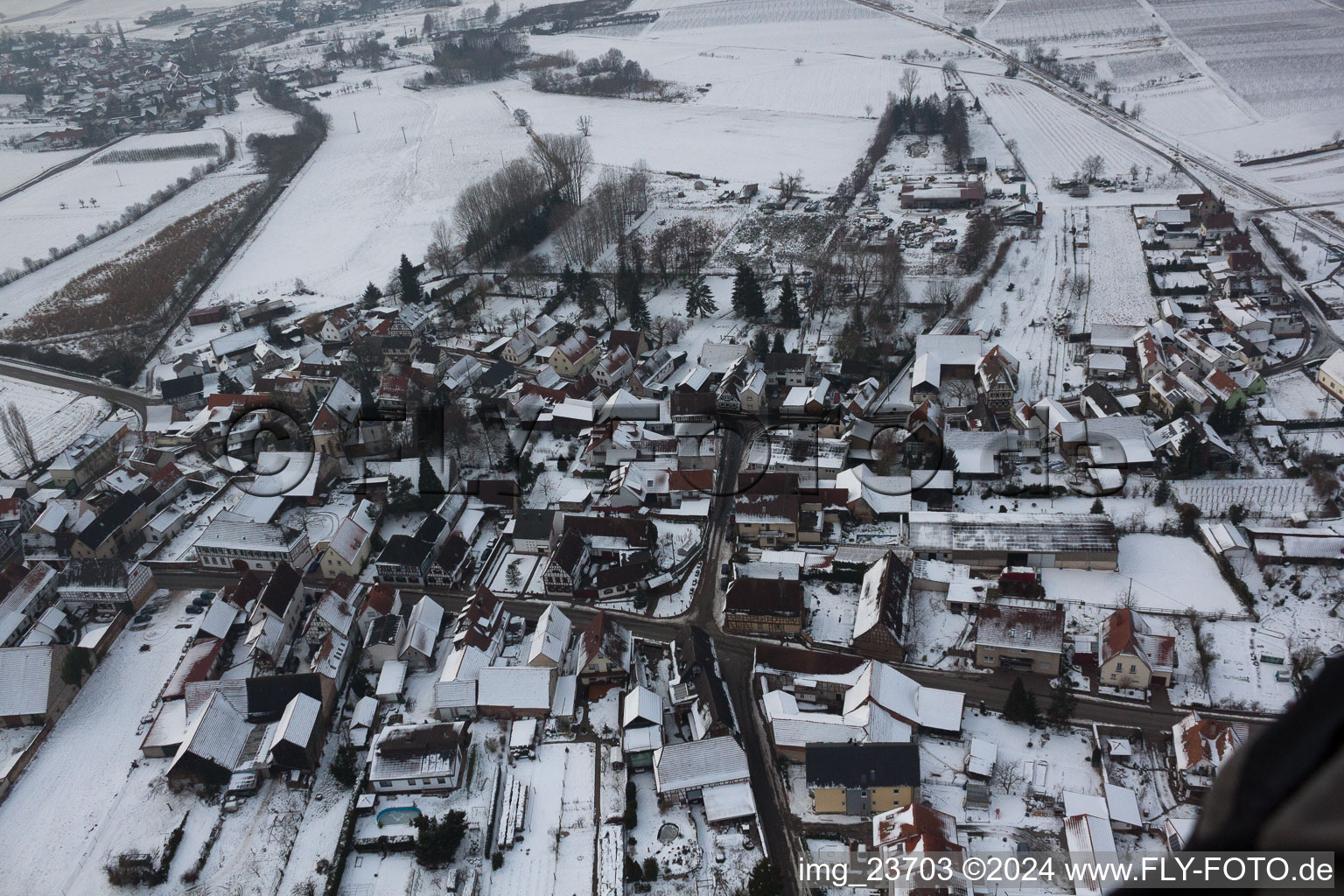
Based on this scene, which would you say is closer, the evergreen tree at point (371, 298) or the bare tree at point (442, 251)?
the evergreen tree at point (371, 298)

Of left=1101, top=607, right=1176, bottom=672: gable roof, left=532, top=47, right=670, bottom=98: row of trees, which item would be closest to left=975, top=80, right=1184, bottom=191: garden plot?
left=532, top=47, right=670, bottom=98: row of trees

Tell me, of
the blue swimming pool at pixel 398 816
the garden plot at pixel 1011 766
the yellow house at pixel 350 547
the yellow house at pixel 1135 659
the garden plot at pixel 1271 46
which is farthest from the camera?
the garden plot at pixel 1271 46

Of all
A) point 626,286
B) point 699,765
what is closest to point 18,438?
point 626,286

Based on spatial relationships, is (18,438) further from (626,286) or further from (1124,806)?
(1124,806)

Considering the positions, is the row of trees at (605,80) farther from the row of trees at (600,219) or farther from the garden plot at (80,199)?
the garden plot at (80,199)

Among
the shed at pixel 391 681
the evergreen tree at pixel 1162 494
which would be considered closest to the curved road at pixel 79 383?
the shed at pixel 391 681

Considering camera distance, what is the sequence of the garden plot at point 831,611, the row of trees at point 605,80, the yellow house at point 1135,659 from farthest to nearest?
the row of trees at point 605,80, the garden plot at point 831,611, the yellow house at point 1135,659
